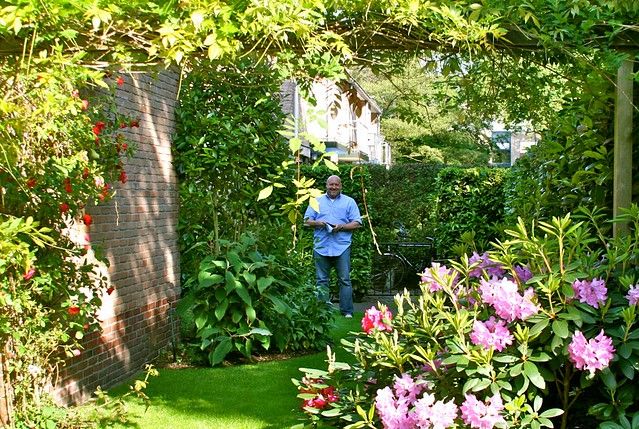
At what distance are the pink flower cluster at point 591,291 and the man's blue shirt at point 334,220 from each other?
6962 millimetres

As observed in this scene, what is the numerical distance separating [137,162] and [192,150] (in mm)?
1153

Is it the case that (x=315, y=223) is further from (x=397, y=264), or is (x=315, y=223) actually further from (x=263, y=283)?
(x=397, y=264)

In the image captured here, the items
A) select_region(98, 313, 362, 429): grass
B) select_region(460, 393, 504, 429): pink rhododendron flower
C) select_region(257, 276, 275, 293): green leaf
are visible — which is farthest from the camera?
select_region(257, 276, 275, 293): green leaf

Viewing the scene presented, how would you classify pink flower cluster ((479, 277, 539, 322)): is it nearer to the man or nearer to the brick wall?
the brick wall

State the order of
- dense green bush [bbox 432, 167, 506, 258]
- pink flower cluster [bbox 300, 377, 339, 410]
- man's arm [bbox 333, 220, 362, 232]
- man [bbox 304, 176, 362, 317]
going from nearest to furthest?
1. pink flower cluster [bbox 300, 377, 339, 410]
2. man's arm [bbox 333, 220, 362, 232]
3. man [bbox 304, 176, 362, 317]
4. dense green bush [bbox 432, 167, 506, 258]

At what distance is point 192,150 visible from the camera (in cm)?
934

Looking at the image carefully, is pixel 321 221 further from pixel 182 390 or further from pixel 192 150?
pixel 182 390

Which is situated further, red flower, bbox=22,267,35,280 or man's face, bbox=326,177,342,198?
man's face, bbox=326,177,342,198

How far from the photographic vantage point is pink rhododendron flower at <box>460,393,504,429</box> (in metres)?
3.53

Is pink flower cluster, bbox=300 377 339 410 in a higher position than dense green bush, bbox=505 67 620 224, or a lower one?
lower

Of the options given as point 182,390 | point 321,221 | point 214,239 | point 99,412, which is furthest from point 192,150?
point 99,412

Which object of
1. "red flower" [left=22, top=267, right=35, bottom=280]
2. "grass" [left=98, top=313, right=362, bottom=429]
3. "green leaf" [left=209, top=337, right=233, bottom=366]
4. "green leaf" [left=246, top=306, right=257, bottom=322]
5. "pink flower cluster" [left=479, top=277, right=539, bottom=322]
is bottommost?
"grass" [left=98, top=313, right=362, bottom=429]

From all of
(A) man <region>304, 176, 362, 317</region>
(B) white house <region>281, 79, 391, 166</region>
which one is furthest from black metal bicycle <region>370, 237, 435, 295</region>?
(A) man <region>304, 176, 362, 317</region>

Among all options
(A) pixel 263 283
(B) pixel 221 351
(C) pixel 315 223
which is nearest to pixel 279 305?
(A) pixel 263 283
